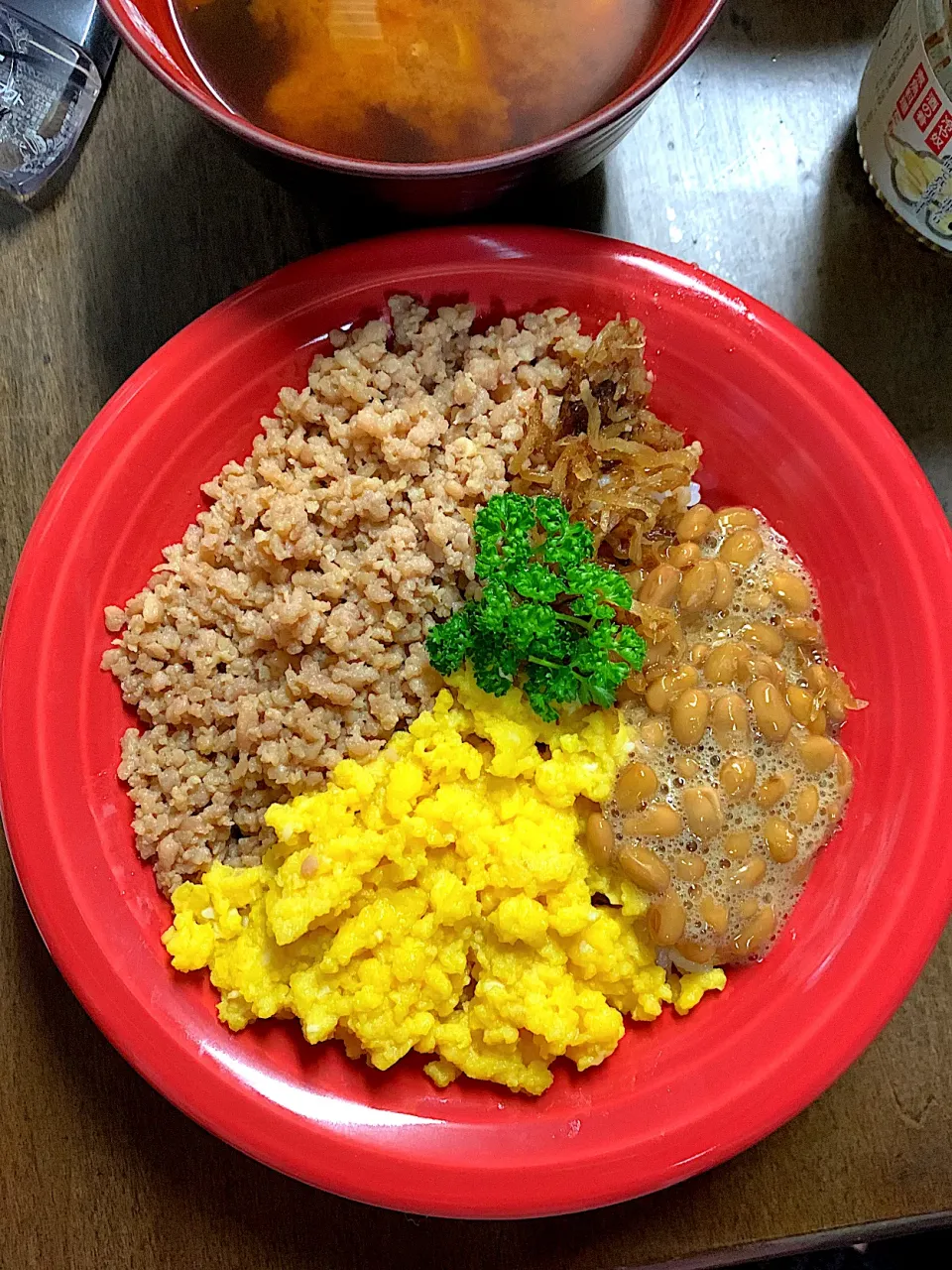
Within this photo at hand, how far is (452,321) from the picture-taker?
1.45 meters

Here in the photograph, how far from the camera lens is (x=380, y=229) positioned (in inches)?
59.7

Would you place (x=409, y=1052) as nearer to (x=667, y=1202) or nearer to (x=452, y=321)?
(x=667, y=1202)

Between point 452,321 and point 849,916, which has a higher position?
point 452,321

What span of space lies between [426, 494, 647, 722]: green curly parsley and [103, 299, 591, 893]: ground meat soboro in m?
0.08

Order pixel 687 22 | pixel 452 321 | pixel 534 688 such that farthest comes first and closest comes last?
pixel 452 321, pixel 534 688, pixel 687 22

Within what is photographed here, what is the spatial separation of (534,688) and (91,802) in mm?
649

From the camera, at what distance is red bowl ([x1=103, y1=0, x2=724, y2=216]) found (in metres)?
1.14

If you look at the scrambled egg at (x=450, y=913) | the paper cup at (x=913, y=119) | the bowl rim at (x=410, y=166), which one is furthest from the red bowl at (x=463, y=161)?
the scrambled egg at (x=450, y=913)

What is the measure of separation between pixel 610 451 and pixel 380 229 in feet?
1.67

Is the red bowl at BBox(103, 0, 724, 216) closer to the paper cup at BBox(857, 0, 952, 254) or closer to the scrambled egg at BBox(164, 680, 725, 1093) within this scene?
the paper cup at BBox(857, 0, 952, 254)

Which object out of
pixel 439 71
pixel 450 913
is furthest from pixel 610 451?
pixel 450 913

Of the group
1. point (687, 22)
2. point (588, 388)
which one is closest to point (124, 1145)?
point (588, 388)

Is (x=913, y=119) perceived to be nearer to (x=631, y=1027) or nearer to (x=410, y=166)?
(x=410, y=166)

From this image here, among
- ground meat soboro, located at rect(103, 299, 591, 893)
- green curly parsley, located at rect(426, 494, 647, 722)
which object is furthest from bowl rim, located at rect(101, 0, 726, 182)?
green curly parsley, located at rect(426, 494, 647, 722)
